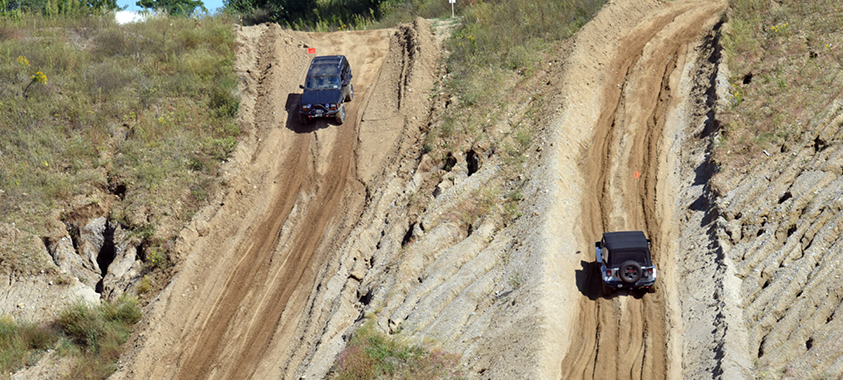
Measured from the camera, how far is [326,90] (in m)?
24.0

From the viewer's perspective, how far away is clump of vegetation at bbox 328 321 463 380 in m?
13.7

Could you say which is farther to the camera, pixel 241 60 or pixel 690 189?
pixel 241 60

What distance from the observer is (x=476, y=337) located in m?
14.4

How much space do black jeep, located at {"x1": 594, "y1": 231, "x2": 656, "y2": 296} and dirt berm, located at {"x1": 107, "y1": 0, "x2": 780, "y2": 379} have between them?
20.2 inches

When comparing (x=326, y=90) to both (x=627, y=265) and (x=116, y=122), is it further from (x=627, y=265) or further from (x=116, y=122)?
(x=627, y=265)

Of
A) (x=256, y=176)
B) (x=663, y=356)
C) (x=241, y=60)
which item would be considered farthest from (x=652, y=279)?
(x=241, y=60)

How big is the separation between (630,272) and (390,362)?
19.1 feet

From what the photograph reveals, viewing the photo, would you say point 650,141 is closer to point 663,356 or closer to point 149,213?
point 663,356

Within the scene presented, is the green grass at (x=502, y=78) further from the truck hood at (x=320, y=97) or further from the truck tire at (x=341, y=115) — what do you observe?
the truck hood at (x=320, y=97)

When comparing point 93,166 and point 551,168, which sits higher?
point 93,166

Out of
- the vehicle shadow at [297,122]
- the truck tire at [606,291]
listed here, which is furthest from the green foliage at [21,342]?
the truck tire at [606,291]

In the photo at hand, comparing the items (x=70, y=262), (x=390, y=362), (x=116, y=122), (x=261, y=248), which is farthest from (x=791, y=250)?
(x=116, y=122)

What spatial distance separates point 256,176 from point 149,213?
12.3 ft

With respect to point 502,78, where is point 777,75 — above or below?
below
